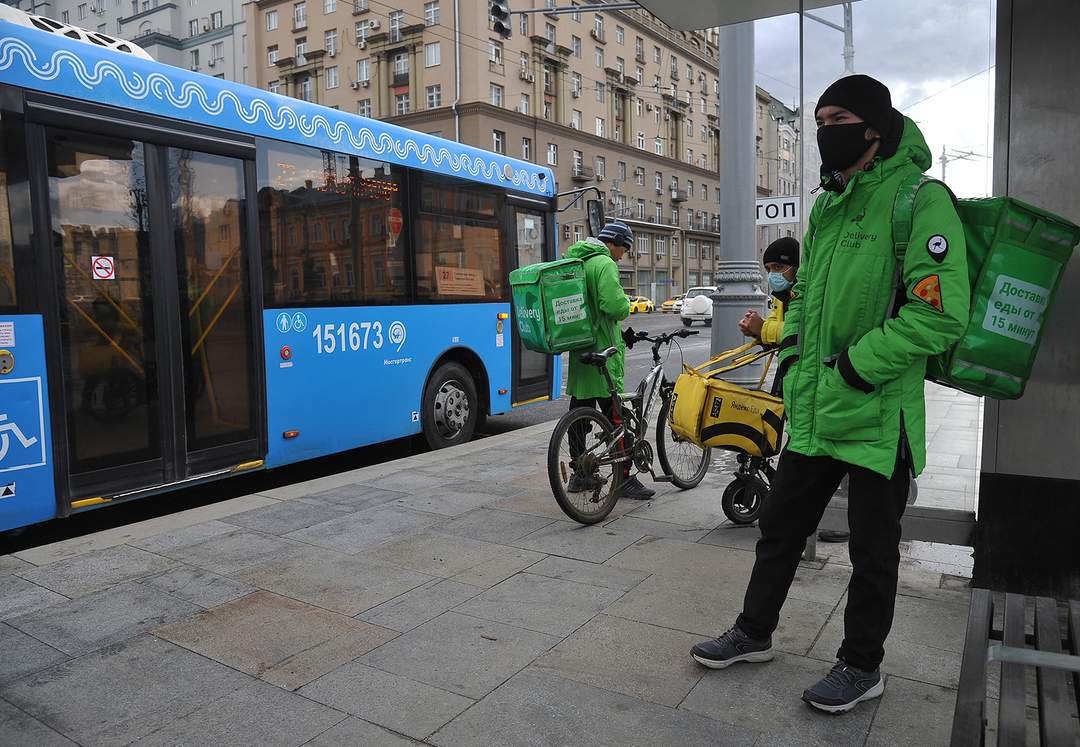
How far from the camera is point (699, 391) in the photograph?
457 cm

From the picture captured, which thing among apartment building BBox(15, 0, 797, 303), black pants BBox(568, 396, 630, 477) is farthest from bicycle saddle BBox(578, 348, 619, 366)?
apartment building BBox(15, 0, 797, 303)

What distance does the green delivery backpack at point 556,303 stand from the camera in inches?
213

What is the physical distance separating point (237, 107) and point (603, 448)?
3776 mm

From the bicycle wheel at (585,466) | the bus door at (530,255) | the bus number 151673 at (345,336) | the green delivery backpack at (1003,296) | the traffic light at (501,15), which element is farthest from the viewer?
the traffic light at (501,15)

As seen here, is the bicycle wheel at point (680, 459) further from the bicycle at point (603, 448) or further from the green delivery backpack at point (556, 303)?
the green delivery backpack at point (556, 303)

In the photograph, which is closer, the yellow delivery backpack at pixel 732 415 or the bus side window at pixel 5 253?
the yellow delivery backpack at pixel 732 415

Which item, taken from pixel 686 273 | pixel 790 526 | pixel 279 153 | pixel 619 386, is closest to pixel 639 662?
pixel 790 526

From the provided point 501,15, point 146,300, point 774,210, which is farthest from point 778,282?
point 501,15

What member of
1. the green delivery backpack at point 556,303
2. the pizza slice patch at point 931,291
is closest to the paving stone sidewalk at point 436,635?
the green delivery backpack at point 556,303

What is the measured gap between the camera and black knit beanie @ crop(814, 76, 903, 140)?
2.74 meters

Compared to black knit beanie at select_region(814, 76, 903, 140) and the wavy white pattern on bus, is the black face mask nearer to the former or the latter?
black knit beanie at select_region(814, 76, 903, 140)

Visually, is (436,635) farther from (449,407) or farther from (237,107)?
(449,407)

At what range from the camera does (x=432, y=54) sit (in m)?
46.5

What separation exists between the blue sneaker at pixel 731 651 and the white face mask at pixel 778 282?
220 cm
